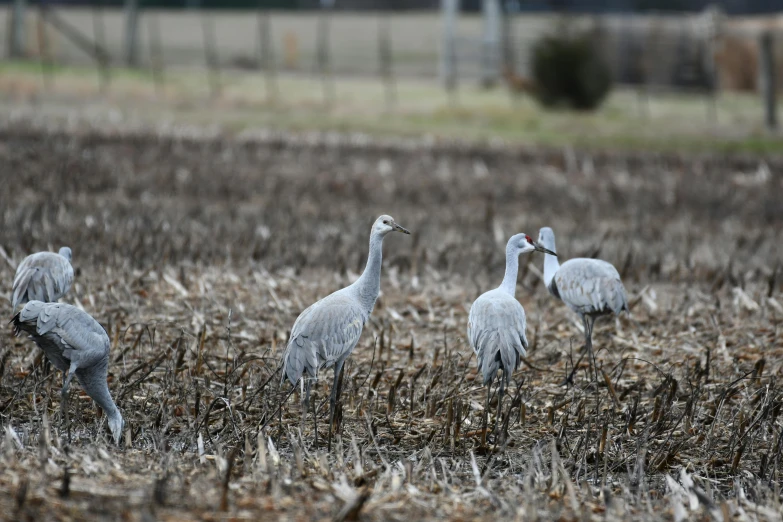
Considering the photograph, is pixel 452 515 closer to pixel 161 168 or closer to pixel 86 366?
pixel 86 366

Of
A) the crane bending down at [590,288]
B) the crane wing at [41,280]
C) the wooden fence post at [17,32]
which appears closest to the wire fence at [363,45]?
the wooden fence post at [17,32]

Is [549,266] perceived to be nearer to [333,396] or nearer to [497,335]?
[497,335]

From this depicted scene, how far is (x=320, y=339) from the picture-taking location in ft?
17.9

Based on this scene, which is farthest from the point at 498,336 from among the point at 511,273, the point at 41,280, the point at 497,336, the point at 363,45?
the point at 363,45

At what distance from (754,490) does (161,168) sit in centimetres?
1052

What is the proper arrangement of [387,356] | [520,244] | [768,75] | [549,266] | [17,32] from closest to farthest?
[520,244], [387,356], [549,266], [768,75], [17,32]

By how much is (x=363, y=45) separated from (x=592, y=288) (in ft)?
102

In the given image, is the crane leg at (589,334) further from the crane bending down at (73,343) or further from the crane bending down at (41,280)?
the crane bending down at (41,280)

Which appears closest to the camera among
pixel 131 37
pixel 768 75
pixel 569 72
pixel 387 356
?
pixel 387 356

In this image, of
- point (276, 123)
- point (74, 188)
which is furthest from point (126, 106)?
point (74, 188)

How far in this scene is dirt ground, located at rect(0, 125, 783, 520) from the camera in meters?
4.60

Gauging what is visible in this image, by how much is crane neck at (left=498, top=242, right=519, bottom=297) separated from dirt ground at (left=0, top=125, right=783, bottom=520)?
1.91 ft

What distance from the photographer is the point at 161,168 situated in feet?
45.4

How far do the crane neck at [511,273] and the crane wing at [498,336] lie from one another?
0.37 meters
